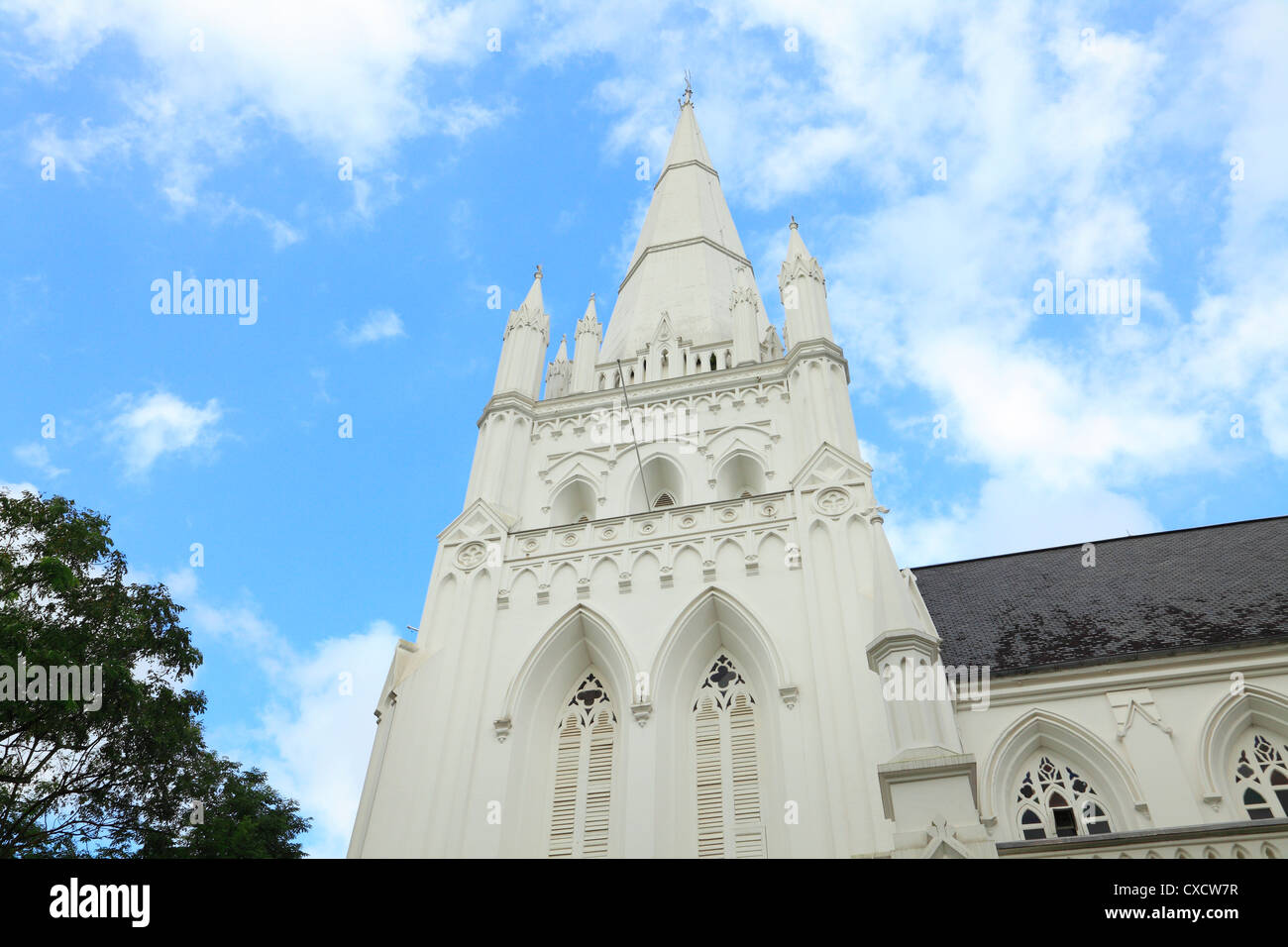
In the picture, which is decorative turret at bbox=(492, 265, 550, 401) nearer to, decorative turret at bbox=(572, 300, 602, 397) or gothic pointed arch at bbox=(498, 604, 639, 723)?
decorative turret at bbox=(572, 300, 602, 397)

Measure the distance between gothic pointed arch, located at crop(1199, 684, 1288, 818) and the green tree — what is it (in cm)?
1605

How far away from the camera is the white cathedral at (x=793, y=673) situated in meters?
14.9

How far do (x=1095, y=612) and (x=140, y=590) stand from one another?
17093 mm

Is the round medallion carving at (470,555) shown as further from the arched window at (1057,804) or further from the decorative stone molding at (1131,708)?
the decorative stone molding at (1131,708)

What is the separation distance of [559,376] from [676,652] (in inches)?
499

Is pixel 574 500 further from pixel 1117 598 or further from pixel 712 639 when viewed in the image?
pixel 1117 598

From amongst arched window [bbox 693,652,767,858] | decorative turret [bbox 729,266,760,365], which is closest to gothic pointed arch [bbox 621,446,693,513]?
decorative turret [bbox 729,266,760,365]

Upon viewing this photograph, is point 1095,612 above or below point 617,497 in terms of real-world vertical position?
below

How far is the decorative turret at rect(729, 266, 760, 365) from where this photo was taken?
26766 mm
